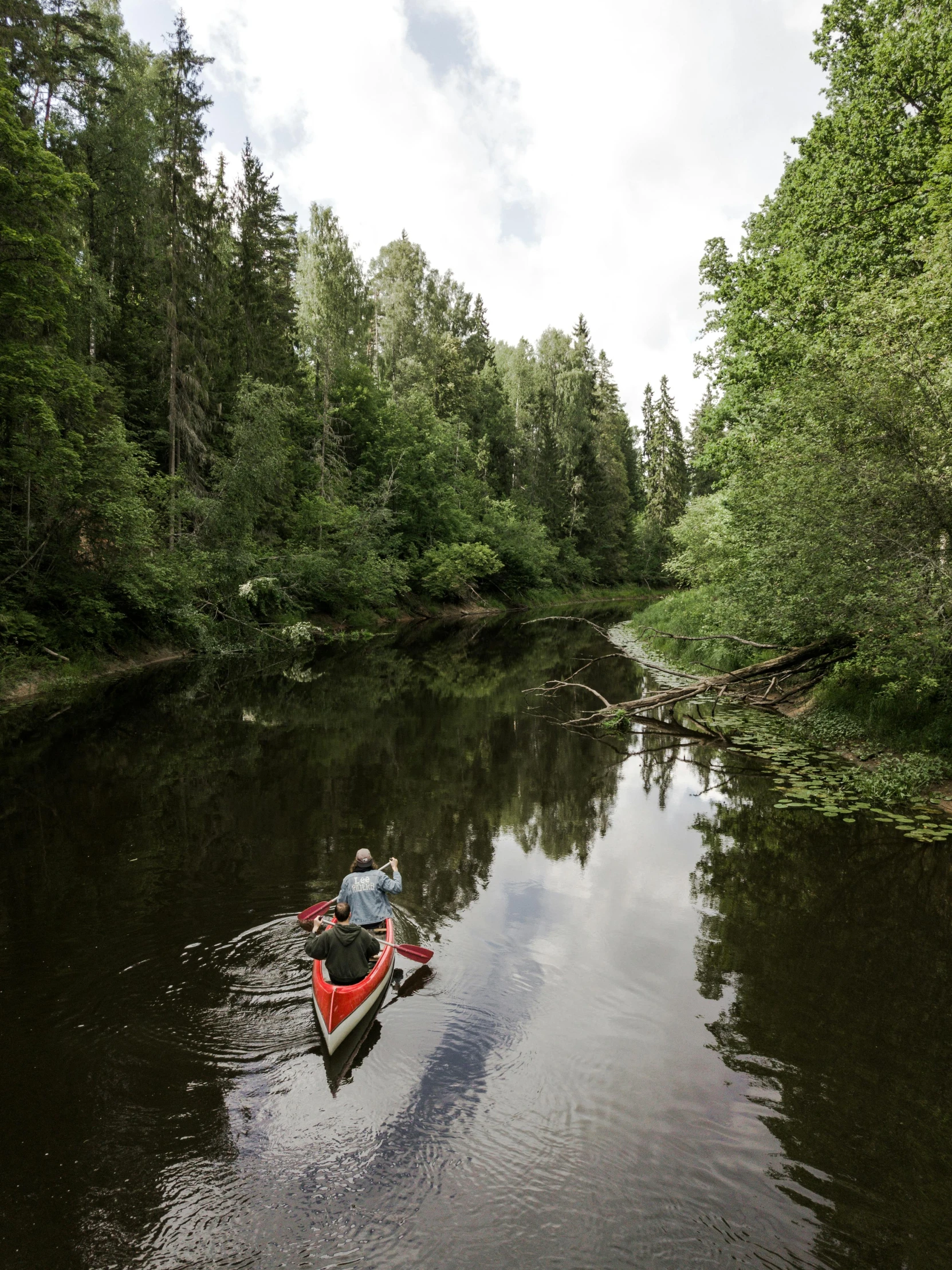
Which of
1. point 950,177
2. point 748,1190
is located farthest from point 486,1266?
point 950,177

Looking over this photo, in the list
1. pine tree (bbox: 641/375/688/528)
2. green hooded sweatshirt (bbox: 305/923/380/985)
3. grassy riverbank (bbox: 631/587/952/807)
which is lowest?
green hooded sweatshirt (bbox: 305/923/380/985)

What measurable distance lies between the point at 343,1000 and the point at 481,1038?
128 cm

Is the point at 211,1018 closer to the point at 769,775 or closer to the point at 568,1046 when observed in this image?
the point at 568,1046

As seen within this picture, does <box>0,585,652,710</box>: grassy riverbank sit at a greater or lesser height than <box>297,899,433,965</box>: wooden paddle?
greater

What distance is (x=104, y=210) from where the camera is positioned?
30344 mm

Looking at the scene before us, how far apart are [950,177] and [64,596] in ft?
74.6

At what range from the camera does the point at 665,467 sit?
214 ft

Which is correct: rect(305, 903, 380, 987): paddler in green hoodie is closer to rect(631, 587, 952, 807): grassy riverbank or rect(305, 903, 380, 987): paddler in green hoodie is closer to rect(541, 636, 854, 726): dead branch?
rect(631, 587, 952, 807): grassy riverbank

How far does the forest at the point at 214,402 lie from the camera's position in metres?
19.3

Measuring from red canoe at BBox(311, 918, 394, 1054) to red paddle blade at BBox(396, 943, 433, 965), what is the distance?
505mm

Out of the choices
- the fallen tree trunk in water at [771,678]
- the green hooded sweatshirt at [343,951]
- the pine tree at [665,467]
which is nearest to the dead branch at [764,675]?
the fallen tree trunk in water at [771,678]

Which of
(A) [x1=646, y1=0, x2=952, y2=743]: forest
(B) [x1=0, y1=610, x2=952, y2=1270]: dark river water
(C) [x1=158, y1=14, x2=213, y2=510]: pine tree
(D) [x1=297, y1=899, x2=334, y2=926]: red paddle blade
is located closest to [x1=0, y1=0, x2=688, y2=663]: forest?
(C) [x1=158, y1=14, x2=213, y2=510]: pine tree

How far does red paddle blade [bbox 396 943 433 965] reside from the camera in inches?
282

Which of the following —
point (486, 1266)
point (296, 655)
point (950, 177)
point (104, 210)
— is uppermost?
point (104, 210)
